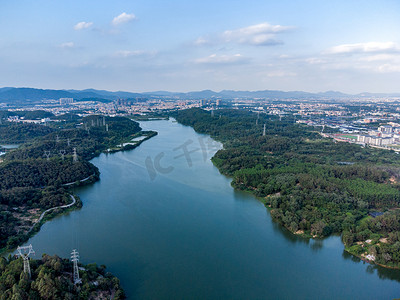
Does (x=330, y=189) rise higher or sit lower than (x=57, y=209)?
higher

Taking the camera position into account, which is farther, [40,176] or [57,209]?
[40,176]

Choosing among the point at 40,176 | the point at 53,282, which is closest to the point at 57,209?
the point at 40,176

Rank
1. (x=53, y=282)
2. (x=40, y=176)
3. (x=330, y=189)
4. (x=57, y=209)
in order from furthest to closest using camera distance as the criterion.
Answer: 1. (x=40, y=176)
2. (x=330, y=189)
3. (x=57, y=209)
4. (x=53, y=282)

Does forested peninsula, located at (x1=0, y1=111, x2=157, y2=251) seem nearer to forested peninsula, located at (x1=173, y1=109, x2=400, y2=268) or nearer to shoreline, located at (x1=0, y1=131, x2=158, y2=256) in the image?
shoreline, located at (x1=0, y1=131, x2=158, y2=256)

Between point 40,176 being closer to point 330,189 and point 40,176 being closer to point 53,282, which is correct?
point 53,282

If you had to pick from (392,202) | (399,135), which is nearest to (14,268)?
(392,202)

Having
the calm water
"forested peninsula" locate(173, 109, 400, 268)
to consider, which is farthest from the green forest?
"forested peninsula" locate(173, 109, 400, 268)

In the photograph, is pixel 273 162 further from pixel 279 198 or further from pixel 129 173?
pixel 129 173
